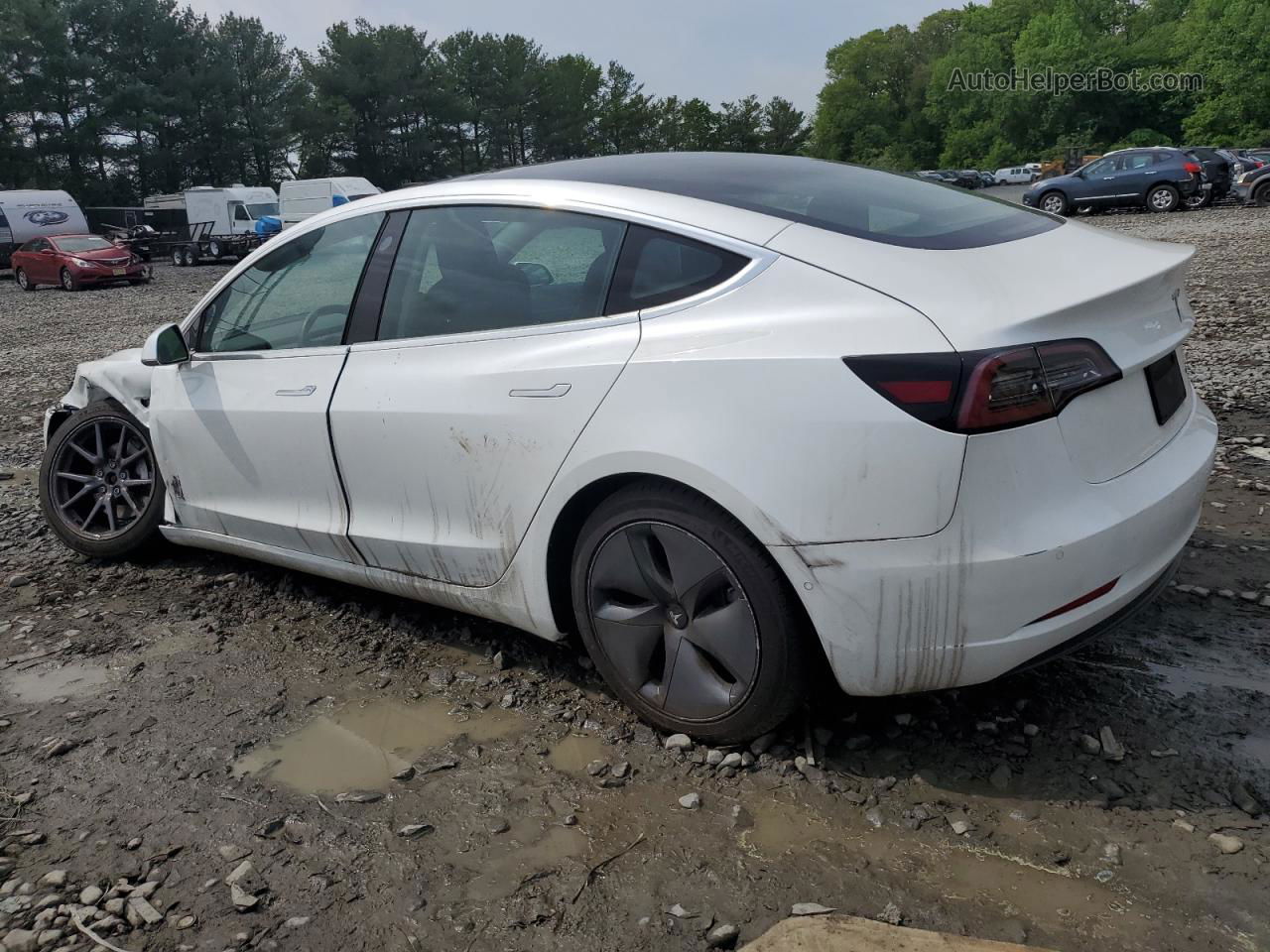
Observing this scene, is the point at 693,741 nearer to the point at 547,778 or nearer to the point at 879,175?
the point at 547,778

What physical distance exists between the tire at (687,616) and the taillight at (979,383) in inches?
→ 20.9

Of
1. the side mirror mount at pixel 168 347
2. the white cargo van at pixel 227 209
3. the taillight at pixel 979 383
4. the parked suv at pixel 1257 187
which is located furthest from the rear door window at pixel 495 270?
the white cargo van at pixel 227 209

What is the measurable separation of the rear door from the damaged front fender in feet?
5.12

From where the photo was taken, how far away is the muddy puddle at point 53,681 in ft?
11.6

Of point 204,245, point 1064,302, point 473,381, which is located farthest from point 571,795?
point 204,245

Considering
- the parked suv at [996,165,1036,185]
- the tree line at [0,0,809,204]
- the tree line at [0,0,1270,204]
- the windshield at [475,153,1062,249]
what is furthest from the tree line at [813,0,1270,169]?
the windshield at [475,153,1062,249]

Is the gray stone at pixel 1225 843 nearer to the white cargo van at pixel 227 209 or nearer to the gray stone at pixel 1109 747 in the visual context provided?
the gray stone at pixel 1109 747

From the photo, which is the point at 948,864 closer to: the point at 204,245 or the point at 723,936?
the point at 723,936

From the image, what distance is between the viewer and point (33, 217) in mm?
33250

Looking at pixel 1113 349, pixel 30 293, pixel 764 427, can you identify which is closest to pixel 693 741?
pixel 764 427

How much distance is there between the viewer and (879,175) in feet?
11.4

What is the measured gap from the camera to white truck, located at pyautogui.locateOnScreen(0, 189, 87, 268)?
3250 cm

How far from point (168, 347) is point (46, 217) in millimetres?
35439

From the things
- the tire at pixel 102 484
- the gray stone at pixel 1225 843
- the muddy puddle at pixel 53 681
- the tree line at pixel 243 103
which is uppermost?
the tree line at pixel 243 103
